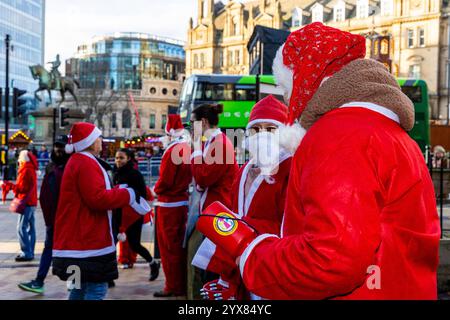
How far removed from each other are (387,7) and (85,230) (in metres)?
62.8

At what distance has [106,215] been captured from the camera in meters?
4.48

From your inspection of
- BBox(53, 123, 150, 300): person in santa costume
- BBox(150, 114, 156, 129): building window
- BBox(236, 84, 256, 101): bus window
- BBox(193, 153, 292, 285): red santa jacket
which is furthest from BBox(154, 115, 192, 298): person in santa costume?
BBox(150, 114, 156, 129): building window

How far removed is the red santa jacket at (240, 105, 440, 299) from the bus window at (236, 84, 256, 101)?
2522cm

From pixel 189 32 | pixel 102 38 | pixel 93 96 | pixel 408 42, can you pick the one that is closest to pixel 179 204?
pixel 93 96

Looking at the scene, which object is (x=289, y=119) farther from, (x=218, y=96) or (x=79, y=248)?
(x=218, y=96)

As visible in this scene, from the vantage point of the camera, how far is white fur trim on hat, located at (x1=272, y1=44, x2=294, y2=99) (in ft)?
6.56

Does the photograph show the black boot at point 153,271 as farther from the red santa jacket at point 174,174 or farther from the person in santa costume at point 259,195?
the person in santa costume at point 259,195

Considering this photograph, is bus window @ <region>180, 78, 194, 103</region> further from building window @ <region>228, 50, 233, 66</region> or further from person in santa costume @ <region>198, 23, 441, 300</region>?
building window @ <region>228, 50, 233, 66</region>

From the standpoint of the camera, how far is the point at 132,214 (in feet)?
23.0

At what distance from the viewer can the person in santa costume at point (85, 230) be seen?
14.0ft

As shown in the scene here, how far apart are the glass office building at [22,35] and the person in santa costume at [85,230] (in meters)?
88.1

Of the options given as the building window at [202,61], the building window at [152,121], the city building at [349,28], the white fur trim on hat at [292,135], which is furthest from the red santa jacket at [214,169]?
the building window at [152,121]
